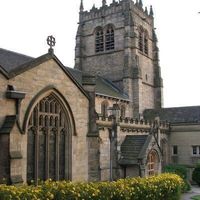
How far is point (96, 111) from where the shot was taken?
33.7 m

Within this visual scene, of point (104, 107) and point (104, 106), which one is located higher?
point (104, 106)

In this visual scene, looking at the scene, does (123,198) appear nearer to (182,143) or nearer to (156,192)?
(156,192)

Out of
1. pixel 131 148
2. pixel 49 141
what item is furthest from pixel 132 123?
pixel 49 141

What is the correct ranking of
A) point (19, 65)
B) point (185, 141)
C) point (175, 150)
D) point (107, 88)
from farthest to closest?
point (107, 88) < point (175, 150) < point (185, 141) < point (19, 65)

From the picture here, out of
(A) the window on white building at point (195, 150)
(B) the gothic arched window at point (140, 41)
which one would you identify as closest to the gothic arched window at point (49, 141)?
(A) the window on white building at point (195, 150)

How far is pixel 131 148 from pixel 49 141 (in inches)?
490

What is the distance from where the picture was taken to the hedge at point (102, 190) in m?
10.9

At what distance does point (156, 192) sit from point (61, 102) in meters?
6.32

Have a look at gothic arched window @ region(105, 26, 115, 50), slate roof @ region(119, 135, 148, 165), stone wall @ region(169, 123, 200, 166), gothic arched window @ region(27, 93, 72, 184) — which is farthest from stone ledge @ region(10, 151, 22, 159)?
gothic arched window @ region(105, 26, 115, 50)

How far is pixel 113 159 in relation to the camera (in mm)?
27578

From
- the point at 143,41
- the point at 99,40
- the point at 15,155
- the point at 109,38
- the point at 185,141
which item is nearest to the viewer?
the point at 15,155

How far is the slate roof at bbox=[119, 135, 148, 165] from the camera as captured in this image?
89.1ft

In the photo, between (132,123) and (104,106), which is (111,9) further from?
(132,123)

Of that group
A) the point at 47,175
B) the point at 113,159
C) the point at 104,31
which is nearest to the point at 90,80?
the point at 47,175
